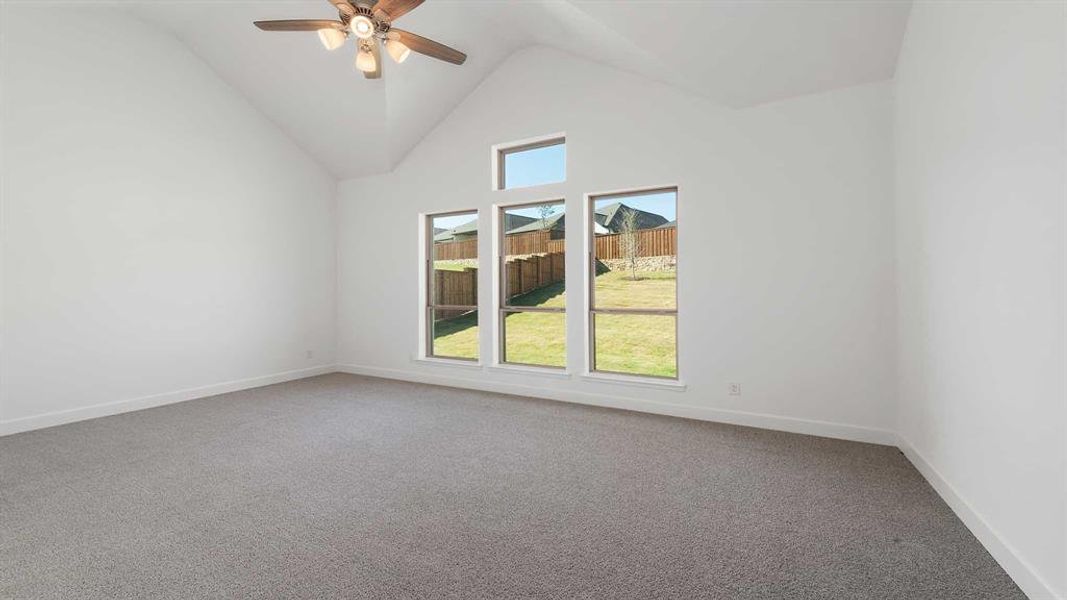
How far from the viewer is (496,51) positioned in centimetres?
497

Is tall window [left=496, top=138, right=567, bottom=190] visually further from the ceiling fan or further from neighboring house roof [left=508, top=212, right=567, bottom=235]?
the ceiling fan

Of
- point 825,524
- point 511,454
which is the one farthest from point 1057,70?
point 511,454

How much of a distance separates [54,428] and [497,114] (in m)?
4.94

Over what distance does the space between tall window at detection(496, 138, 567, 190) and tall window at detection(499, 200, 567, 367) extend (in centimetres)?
26

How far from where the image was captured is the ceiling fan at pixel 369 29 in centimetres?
312

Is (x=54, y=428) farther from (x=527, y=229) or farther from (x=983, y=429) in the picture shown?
(x=983, y=429)

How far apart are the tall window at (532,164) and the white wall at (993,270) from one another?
9.47 feet

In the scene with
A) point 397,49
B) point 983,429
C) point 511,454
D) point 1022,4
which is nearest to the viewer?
point 1022,4

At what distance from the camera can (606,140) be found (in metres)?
4.56

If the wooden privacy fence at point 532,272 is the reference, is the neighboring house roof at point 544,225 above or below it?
above

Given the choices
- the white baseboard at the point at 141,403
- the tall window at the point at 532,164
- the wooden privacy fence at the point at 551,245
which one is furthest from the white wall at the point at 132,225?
the tall window at the point at 532,164

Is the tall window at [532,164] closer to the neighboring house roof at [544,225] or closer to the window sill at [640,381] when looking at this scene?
the neighboring house roof at [544,225]

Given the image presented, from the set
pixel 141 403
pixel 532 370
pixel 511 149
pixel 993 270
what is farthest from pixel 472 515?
pixel 141 403

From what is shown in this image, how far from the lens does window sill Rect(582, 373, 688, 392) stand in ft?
14.0
